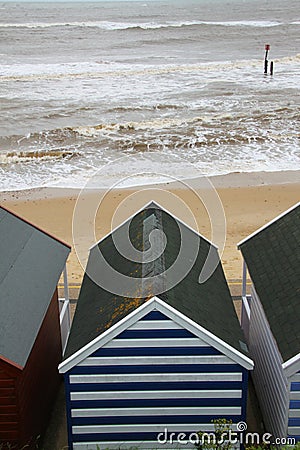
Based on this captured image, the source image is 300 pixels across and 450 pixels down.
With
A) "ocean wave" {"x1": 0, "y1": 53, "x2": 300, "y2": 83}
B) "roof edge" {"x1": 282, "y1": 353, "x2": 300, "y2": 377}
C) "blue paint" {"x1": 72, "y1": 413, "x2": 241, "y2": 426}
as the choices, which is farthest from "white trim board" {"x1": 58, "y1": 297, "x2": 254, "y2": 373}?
"ocean wave" {"x1": 0, "y1": 53, "x2": 300, "y2": 83}

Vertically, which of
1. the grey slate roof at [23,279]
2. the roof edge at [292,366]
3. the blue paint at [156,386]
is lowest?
the blue paint at [156,386]

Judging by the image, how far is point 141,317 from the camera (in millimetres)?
7281

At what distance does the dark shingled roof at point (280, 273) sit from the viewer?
7828 mm

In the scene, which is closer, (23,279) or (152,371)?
(152,371)

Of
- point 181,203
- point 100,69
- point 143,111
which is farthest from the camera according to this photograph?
point 100,69

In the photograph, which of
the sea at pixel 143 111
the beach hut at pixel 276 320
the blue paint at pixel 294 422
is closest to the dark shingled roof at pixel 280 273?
the beach hut at pixel 276 320

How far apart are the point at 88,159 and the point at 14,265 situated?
1664 cm

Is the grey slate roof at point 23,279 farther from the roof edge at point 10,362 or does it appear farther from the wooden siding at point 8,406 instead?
the wooden siding at point 8,406

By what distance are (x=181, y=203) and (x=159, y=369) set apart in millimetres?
12207

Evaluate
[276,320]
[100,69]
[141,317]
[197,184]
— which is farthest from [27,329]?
[100,69]

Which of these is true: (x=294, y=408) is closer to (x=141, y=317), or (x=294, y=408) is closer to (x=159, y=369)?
(x=159, y=369)

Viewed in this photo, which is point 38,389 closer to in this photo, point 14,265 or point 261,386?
point 14,265

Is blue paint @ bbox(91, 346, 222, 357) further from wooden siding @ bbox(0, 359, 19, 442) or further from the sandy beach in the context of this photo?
the sandy beach

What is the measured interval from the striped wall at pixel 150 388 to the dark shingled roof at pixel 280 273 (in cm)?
91
